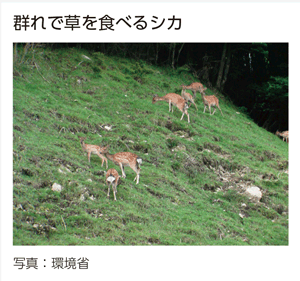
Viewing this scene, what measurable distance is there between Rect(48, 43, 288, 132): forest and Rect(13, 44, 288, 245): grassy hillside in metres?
2.92

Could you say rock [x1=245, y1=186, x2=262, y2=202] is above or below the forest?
below

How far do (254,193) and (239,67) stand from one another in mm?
15882

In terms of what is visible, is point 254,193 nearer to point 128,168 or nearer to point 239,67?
point 128,168

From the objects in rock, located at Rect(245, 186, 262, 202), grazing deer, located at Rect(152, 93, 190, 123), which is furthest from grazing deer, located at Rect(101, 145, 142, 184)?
grazing deer, located at Rect(152, 93, 190, 123)

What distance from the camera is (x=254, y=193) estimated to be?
12438 mm

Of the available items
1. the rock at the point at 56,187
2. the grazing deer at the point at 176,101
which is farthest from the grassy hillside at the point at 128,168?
the grazing deer at the point at 176,101

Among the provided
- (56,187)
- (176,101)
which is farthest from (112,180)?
(176,101)

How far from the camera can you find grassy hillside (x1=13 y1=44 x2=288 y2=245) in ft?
28.8

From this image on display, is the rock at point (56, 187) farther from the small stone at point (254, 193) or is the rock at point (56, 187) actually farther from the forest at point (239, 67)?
the forest at point (239, 67)

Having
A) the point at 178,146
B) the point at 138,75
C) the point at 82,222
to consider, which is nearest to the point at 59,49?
the point at 138,75

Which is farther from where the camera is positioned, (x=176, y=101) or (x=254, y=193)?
(x=176, y=101)

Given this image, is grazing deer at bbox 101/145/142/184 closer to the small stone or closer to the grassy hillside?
the grassy hillside

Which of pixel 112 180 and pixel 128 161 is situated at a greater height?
pixel 128 161

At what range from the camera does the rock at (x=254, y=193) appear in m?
12.4
